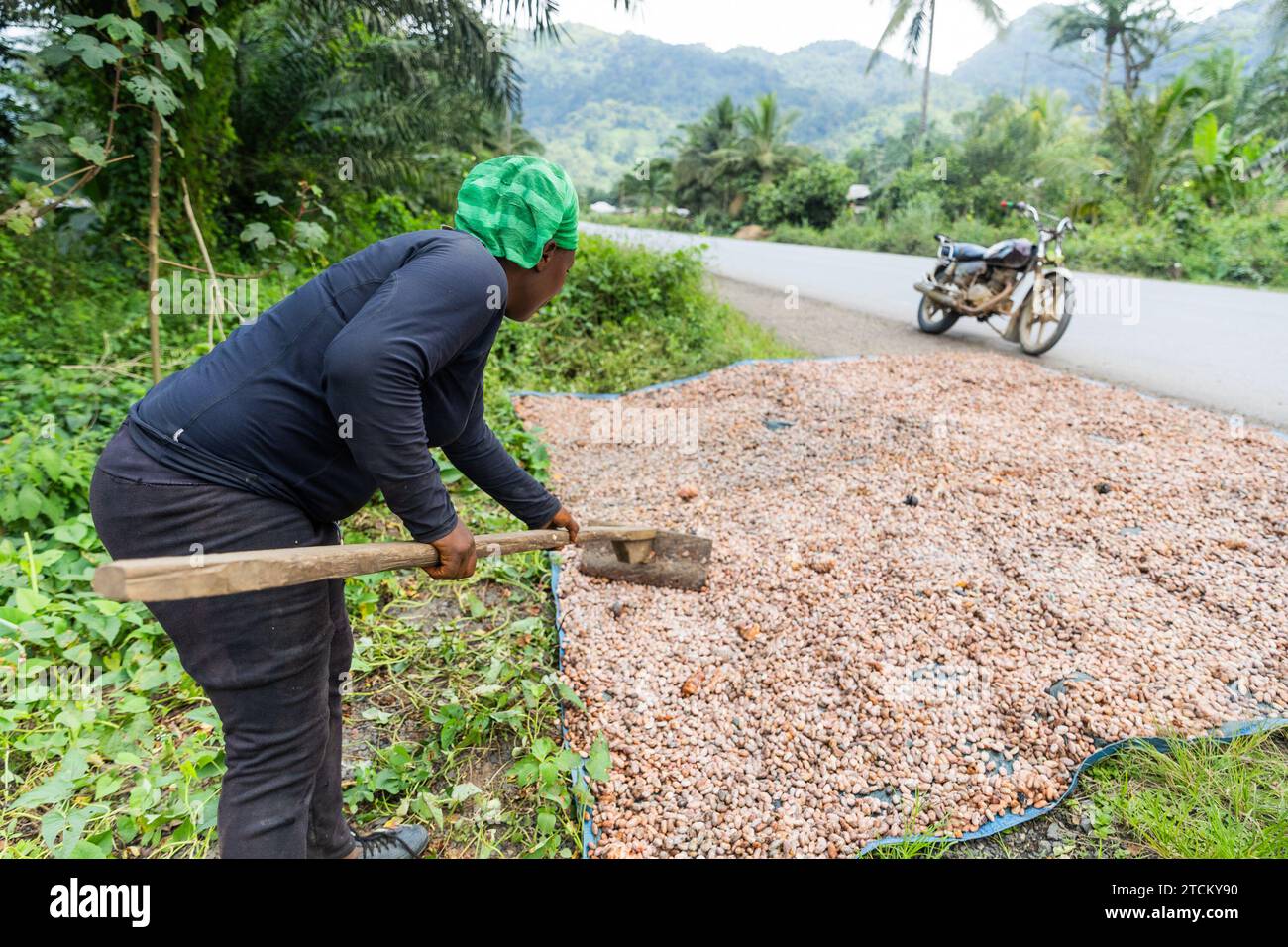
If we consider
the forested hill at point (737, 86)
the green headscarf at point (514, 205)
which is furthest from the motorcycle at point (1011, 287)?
the forested hill at point (737, 86)

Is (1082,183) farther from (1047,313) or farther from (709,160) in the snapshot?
(709,160)

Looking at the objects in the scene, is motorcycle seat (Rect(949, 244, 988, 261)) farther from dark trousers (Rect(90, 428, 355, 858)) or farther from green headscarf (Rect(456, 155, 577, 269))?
dark trousers (Rect(90, 428, 355, 858))

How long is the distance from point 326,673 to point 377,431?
0.52 m

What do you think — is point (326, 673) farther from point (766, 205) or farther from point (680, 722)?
point (766, 205)

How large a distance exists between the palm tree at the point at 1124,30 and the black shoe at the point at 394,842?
126 ft

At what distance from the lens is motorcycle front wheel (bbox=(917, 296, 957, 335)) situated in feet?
23.3

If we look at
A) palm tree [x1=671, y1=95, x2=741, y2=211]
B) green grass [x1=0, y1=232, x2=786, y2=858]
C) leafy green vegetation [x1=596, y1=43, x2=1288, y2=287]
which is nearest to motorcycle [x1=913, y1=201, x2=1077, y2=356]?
leafy green vegetation [x1=596, y1=43, x2=1288, y2=287]

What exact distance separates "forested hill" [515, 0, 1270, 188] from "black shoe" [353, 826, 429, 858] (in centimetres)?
5980

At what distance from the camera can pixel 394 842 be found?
1796 millimetres

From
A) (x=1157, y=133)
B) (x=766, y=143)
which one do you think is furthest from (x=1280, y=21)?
(x=766, y=143)

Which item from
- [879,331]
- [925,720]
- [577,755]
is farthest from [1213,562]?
[879,331]

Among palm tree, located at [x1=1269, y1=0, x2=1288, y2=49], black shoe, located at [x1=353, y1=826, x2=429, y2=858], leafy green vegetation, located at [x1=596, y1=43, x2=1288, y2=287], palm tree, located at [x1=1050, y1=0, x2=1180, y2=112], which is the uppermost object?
palm tree, located at [x1=1050, y1=0, x2=1180, y2=112]

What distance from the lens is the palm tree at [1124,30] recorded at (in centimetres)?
3142
